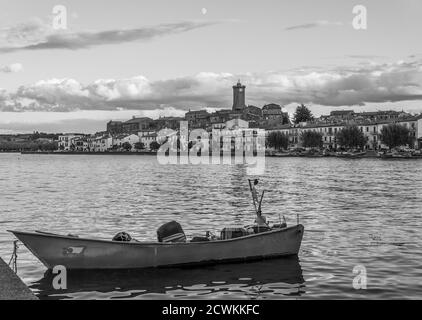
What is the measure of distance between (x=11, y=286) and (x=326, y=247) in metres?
15.2

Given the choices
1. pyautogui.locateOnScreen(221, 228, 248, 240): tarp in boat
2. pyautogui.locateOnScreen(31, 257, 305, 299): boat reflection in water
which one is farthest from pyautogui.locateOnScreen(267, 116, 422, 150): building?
pyautogui.locateOnScreen(31, 257, 305, 299): boat reflection in water

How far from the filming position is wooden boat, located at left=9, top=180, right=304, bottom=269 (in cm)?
1956

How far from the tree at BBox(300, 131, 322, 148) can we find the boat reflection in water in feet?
562

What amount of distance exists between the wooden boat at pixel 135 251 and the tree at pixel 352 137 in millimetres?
152811

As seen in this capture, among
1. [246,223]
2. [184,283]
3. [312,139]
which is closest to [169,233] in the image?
[184,283]

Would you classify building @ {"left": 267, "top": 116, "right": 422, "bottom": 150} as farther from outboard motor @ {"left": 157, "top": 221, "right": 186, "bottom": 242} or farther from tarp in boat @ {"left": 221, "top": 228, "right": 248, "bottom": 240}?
outboard motor @ {"left": 157, "top": 221, "right": 186, "bottom": 242}

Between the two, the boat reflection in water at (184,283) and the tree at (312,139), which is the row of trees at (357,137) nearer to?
the tree at (312,139)

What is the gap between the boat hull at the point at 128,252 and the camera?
19.6 metres

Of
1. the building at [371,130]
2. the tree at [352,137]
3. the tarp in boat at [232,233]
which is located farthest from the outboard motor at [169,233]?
the tree at [352,137]
